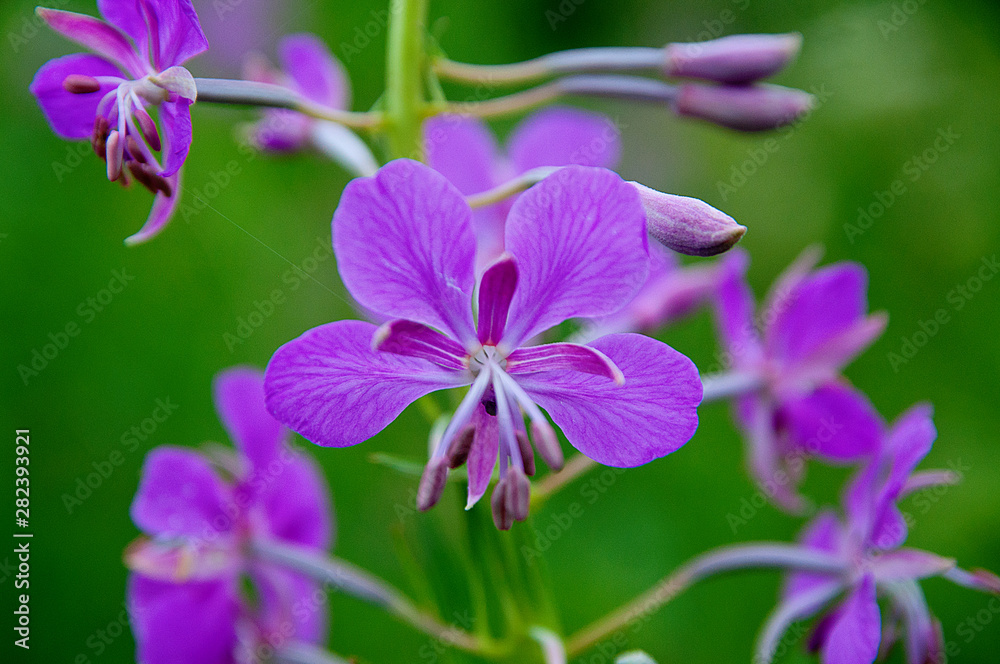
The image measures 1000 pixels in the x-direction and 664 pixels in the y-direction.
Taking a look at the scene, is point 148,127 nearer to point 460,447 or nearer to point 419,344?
point 419,344

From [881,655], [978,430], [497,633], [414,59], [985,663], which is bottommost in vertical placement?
[985,663]

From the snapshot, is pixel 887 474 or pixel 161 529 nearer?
pixel 887 474

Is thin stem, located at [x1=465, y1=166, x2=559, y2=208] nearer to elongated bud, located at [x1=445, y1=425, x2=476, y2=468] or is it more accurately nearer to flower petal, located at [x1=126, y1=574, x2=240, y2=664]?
elongated bud, located at [x1=445, y1=425, x2=476, y2=468]

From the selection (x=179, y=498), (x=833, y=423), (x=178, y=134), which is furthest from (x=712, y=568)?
(x=178, y=134)

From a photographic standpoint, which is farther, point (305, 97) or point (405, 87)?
point (305, 97)

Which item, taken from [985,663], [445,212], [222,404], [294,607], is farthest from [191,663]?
[985,663]

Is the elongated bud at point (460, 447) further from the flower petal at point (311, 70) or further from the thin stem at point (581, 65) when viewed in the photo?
the flower petal at point (311, 70)

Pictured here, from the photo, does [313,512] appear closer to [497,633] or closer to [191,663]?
[191,663]

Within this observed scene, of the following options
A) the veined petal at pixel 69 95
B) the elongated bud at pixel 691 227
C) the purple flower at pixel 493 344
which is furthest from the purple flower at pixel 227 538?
the elongated bud at pixel 691 227
